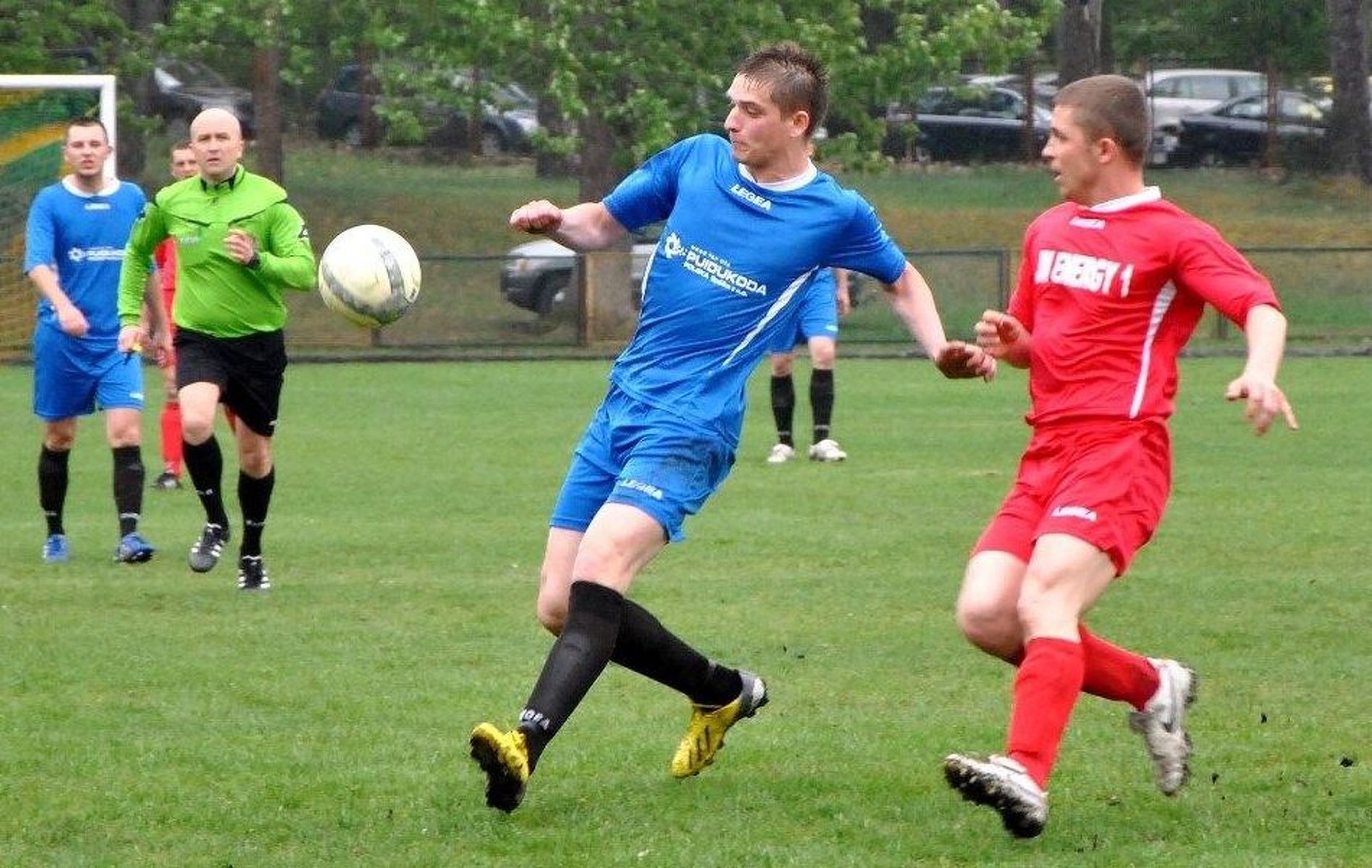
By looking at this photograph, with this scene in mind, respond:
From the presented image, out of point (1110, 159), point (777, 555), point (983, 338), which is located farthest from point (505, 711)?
point (777, 555)

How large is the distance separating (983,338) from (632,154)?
2386 cm

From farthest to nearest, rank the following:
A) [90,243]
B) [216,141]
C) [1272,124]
Answer: [1272,124] < [90,243] < [216,141]

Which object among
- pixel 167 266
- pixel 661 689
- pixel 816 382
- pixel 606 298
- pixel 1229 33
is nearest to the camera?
pixel 661 689

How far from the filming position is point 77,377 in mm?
10391

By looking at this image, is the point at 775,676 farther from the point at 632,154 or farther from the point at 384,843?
the point at 632,154

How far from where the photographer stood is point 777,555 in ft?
33.7

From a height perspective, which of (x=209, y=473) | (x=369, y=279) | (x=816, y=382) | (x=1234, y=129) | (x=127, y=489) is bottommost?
(x=1234, y=129)

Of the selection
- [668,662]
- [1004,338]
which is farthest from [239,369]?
[1004,338]

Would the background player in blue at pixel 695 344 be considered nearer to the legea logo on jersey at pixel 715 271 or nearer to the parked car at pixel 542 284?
the legea logo on jersey at pixel 715 271

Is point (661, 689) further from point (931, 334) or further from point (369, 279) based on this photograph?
point (931, 334)

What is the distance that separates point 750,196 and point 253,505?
13.4 ft

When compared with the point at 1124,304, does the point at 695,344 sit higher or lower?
lower

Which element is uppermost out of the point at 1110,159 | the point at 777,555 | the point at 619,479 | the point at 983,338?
the point at 1110,159

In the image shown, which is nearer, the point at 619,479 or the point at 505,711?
the point at 619,479
